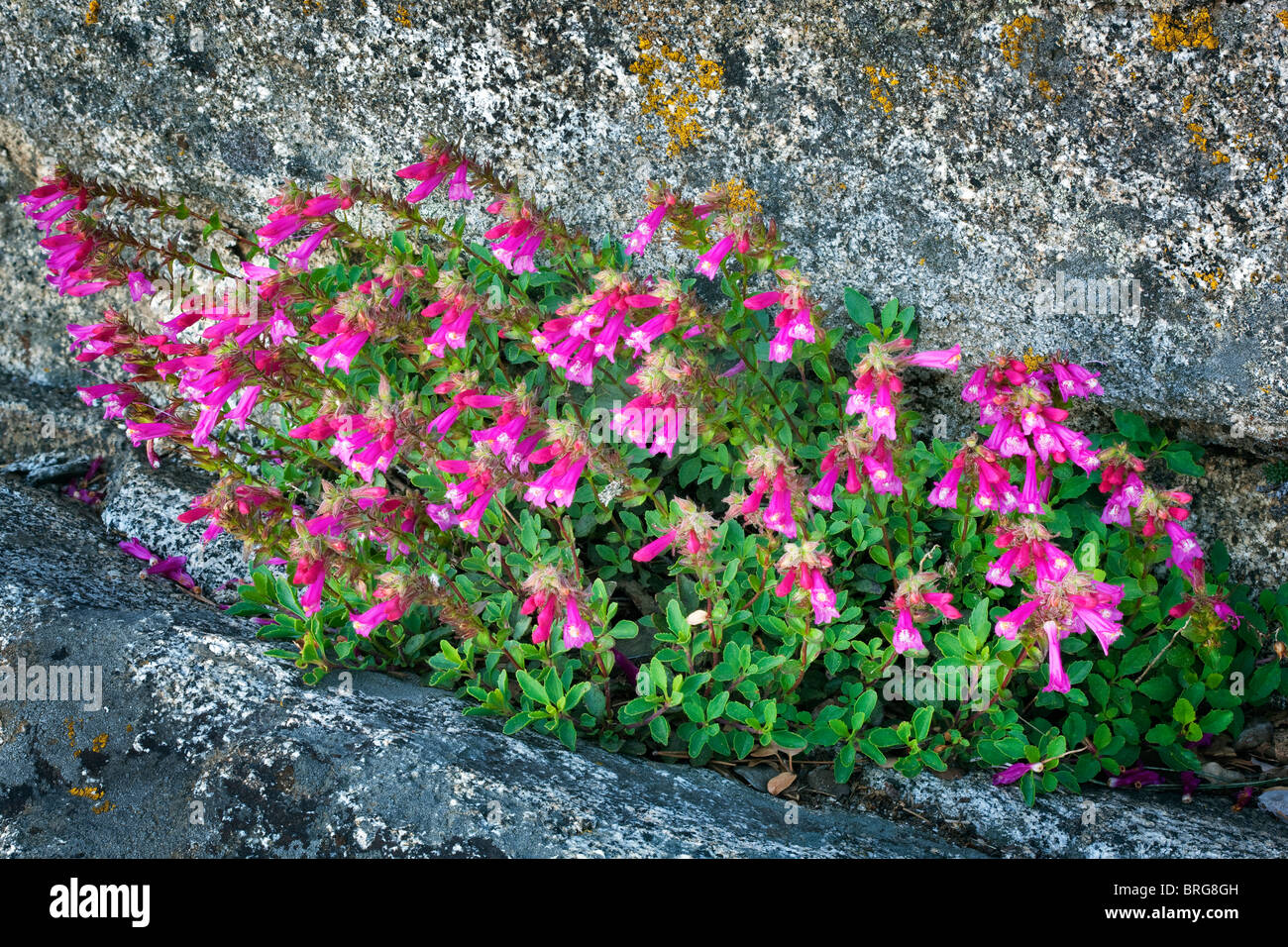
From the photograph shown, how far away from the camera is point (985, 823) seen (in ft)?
9.82

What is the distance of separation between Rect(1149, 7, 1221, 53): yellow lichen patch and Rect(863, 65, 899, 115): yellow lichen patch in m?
0.87

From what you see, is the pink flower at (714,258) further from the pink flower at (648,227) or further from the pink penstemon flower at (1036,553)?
the pink penstemon flower at (1036,553)

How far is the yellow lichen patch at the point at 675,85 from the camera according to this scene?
3793 millimetres

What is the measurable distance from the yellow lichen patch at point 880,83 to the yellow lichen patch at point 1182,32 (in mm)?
865

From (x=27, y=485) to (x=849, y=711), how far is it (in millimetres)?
3879

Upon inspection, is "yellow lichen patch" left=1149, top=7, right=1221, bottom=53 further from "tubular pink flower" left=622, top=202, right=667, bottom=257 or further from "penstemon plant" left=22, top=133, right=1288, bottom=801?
"tubular pink flower" left=622, top=202, right=667, bottom=257

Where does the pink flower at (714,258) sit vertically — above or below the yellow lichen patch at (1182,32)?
below

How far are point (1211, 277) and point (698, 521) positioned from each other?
213 centimetres

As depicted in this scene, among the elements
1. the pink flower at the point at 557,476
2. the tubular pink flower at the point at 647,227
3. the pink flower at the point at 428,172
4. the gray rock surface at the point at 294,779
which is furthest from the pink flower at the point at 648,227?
the gray rock surface at the point at 294,779

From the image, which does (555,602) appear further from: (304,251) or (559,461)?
(304,251)

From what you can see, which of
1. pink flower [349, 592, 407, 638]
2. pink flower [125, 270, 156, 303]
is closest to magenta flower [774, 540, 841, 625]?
pink flower [349, 592, 407, 638]

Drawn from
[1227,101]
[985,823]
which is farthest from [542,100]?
[985,823]

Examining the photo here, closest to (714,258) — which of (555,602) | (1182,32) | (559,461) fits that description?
(559,461)

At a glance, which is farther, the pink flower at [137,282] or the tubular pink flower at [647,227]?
the pink flower at [137,282]
